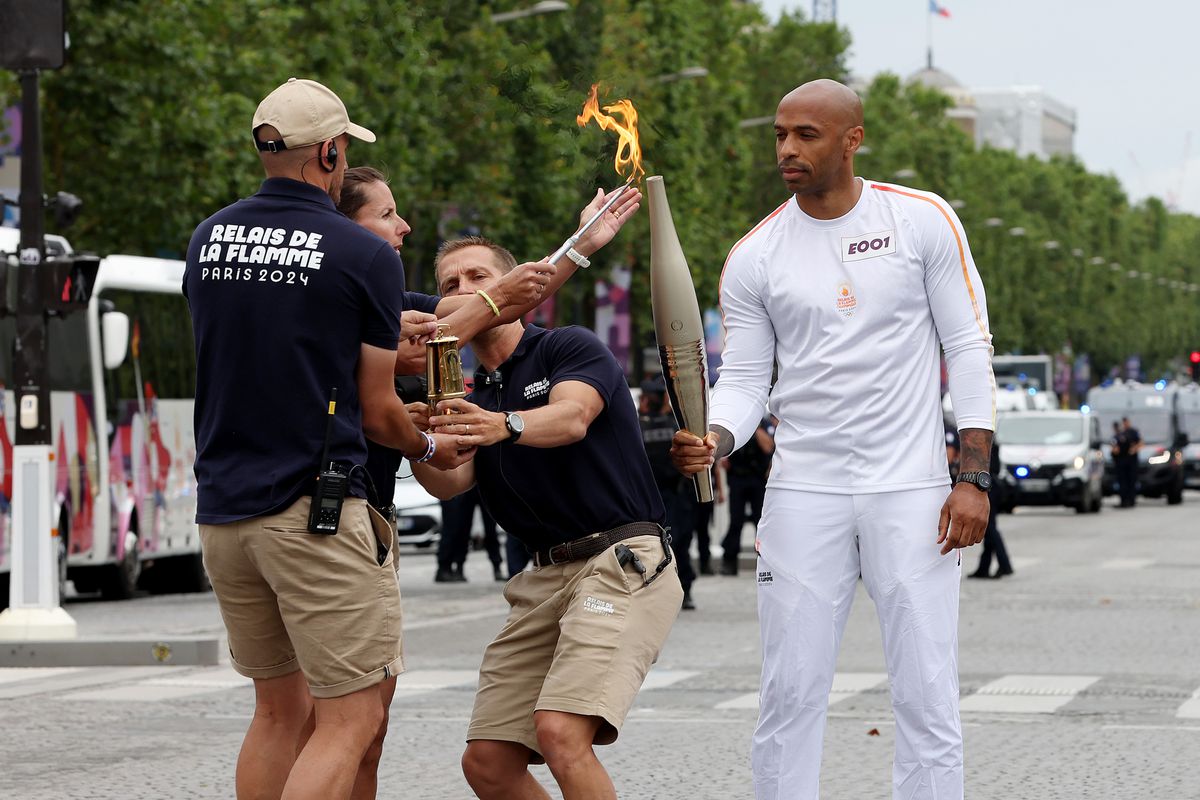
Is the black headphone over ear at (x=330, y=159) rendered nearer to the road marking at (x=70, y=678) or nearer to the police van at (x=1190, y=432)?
the road marking at (x=70, y=678)

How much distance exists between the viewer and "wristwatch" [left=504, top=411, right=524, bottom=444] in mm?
5684

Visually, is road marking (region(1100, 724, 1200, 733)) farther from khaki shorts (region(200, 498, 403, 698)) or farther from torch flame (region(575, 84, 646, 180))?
khaki shorts (region(200, 498, 403, 698))

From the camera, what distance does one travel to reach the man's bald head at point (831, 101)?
5.96m

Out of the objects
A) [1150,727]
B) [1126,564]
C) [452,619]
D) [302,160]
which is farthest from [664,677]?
[1126,564]

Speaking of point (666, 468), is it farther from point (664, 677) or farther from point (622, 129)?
point (622, 129)

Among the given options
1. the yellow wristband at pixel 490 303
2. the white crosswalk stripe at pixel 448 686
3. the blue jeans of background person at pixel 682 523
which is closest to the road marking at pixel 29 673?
the white crosswalk stripe at pixel 448 686

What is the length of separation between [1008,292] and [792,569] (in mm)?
91990

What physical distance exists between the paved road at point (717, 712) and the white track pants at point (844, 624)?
244cm

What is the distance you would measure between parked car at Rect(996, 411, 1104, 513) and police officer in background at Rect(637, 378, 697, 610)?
75.2ft

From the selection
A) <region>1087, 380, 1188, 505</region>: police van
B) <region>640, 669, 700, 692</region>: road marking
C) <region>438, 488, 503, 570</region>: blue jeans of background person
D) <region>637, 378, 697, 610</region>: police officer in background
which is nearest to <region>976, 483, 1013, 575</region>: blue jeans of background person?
<region>637, 378, 697, 610</region>: police officer in background

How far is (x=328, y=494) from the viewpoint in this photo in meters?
5.34

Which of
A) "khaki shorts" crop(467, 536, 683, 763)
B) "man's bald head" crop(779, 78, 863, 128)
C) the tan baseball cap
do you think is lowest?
"khaki shorts" crop(467, 536, 683, 763)

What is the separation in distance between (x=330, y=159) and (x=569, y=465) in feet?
3.32

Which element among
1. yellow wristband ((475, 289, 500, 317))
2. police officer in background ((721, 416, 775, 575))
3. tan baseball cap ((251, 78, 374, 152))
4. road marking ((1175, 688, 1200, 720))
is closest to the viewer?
tan baseball cap ((251, 78, 374, 152))
